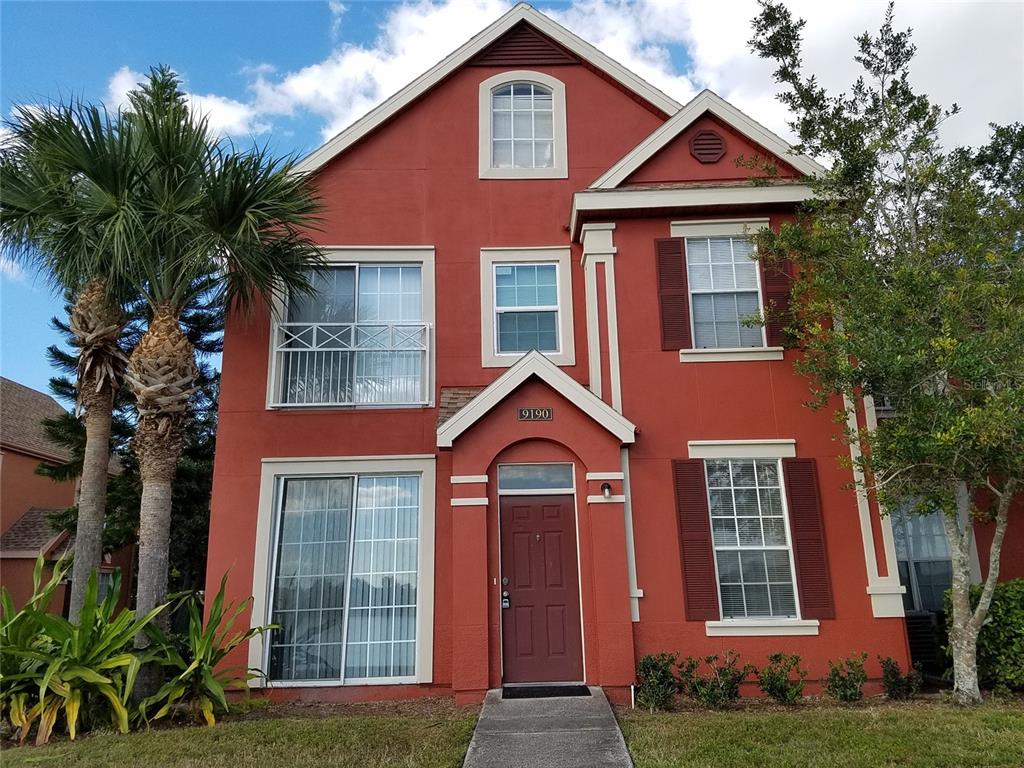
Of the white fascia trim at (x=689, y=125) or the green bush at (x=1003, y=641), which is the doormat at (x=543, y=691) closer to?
the green bush at (x=1003, y=641)

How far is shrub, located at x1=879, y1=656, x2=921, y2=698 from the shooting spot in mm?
8508

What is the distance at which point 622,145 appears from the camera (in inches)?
444

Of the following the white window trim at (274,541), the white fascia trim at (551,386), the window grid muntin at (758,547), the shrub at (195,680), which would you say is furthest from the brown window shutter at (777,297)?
the shrub at (195,680)

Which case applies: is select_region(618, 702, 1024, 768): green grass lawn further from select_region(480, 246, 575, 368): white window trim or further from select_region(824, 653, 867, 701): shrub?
select_region(480, 246, 575, 368): white window trim

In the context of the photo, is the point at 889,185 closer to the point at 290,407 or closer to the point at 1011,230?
the point at 1011,230

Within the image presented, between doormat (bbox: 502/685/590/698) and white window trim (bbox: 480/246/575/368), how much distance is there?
14.2 ft

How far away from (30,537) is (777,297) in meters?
17.9

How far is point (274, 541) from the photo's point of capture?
9711 mm

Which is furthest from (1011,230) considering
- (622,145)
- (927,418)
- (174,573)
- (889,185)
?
(174,573)

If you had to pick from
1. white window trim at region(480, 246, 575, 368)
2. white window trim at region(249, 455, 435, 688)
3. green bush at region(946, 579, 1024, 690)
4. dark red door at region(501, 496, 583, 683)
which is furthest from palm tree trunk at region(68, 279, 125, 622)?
green bush at region(946, 579, 1024, 690)

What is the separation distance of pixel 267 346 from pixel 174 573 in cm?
825

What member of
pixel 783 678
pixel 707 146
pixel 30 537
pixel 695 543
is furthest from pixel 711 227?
pixel 30 537

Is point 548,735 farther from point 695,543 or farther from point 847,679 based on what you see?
point 847,679

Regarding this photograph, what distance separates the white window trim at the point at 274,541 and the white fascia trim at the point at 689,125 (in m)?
5.07
